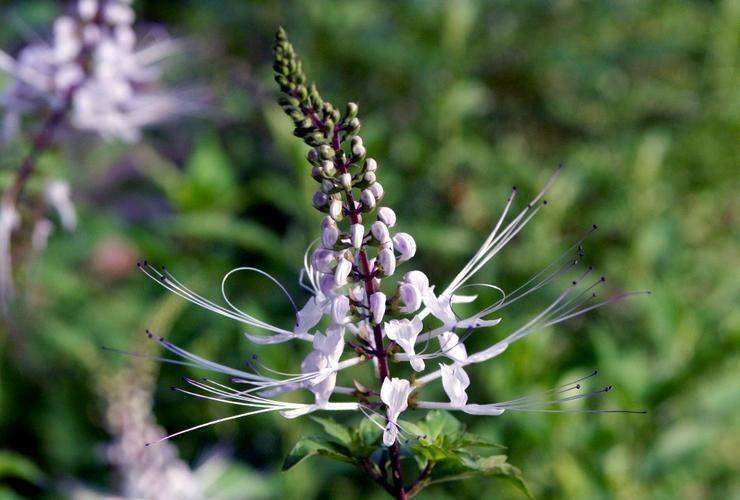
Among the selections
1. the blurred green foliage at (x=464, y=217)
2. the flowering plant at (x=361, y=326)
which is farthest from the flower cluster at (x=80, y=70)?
the flowering plant at (x=361, y=326)

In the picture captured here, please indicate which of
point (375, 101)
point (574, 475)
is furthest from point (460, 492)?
point (375, 101)

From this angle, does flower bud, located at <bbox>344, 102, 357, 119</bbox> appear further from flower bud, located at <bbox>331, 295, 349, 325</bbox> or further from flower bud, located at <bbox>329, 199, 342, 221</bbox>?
flower bud, located at <bbox>331, 295, 349, 325</bbox>

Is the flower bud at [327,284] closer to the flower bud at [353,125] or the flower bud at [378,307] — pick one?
the flower bud at [378,307]

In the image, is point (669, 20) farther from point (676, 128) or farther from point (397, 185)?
point (397, 185)

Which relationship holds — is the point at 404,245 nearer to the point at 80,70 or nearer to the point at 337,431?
the point at 337,431

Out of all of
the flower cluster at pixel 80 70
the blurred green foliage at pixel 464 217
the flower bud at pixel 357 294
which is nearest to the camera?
the flower bud at pixel 357 294

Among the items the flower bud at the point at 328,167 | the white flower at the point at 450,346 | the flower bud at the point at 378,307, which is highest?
the flower bud at the point at 328,167

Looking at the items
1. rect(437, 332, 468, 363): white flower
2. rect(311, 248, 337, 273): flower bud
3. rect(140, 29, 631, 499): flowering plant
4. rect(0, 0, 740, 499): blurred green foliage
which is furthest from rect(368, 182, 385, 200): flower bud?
rect(0, 0, 740, 499): blurred green foliage
